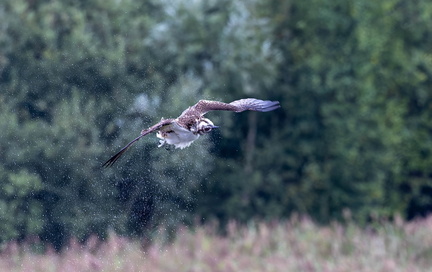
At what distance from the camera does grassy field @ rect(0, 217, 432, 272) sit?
1362cm

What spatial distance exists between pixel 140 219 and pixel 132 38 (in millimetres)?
7182

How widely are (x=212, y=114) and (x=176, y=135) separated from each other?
1136 centimetres

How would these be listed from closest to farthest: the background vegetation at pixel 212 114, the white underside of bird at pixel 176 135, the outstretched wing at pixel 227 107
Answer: the white underside of bird at pixel 176 135
the outstretched wing at pixel 227 107
the background vegetation at pixel 212 114

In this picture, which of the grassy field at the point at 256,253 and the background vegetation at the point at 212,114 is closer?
the grassy field at the point at 256,253

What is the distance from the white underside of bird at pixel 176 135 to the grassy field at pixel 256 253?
14.9 feet

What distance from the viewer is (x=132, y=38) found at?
21984 mm

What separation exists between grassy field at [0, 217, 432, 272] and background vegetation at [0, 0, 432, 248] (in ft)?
3.48

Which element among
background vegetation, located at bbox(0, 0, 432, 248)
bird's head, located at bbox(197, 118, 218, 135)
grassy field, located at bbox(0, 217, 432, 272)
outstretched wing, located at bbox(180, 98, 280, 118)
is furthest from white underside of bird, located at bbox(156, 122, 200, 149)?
background vegetation, located at bbox(0, 0, 432, 248)

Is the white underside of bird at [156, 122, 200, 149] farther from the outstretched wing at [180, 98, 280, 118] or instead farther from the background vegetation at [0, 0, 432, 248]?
the background vegetation at [0, 0, 432, 248]

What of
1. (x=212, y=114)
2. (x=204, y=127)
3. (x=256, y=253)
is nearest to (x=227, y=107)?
(x=204, y=127)

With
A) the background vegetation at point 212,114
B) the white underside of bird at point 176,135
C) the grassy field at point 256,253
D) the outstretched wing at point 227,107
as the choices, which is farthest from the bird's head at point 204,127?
the background vegetation at point 212,114

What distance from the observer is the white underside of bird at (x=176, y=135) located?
8.73 m

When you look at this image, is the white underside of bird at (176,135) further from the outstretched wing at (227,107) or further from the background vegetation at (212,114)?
the background vegetation at (212,114)

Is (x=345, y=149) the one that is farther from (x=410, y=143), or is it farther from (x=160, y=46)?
(x=160, y=46)
